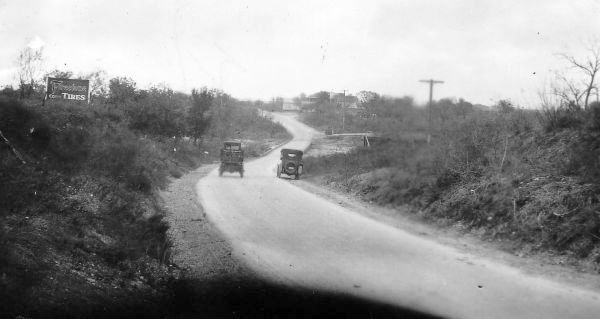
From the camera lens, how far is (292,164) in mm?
29125

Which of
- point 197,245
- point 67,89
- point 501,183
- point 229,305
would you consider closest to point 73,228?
point 197,245

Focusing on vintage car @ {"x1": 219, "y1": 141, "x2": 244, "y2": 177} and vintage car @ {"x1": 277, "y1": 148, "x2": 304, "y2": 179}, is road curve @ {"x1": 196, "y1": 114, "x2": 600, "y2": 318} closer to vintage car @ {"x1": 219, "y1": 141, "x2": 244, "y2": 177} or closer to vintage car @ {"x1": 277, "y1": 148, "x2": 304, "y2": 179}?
vintage car @ {"x1": 277, "y1": 148, "x2": 304, "y2": 179}

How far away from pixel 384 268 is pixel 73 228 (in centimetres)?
564

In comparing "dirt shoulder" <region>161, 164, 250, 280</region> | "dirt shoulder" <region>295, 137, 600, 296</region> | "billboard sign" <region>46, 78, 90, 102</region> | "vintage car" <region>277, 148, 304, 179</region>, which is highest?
"billboard sign" <region>46, 78, 90, 102</region>

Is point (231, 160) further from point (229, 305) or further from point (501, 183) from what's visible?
point (229, 305)

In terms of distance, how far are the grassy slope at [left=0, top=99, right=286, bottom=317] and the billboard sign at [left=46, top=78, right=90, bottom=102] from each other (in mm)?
817

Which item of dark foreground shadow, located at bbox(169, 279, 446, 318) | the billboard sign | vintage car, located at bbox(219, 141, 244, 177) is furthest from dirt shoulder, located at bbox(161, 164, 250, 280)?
vintage car, located at bbox(219, 141, 244, 177)

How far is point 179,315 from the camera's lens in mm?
6570

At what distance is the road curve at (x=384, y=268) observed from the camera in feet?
21.6

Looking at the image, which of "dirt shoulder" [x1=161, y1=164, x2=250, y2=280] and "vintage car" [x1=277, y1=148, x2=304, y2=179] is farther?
"vintage car" [x1=277, y1=148, x2=304, y2=179]

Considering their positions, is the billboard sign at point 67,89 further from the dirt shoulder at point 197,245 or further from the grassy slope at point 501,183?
the grassy slope at point 501,183

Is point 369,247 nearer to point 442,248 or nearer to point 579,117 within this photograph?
point 442,248

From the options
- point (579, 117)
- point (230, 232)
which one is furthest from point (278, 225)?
point (579, 117)

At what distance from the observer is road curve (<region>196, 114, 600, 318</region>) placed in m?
6.58
